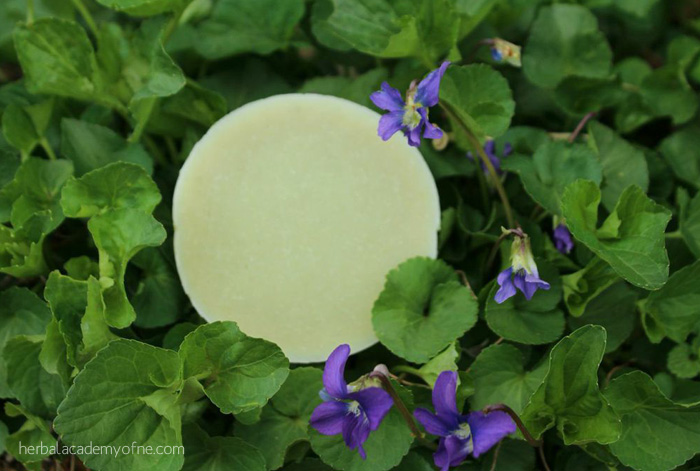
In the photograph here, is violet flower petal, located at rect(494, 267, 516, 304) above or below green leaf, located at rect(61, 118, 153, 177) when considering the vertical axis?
above

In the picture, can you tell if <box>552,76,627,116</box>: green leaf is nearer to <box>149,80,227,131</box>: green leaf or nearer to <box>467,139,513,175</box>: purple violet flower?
<box>467,139,513,175</box>: purple violet flower

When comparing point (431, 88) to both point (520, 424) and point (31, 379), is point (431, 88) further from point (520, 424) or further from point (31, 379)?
point (31, 379)

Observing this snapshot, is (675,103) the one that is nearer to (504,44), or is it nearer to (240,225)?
(504,44)

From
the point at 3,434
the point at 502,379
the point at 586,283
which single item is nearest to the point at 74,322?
the point at 3,434

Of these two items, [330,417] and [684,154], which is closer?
[330,417]

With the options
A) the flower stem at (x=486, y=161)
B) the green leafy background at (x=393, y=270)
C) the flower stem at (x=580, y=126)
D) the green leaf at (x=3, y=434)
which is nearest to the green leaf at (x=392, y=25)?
the green leafy background at (x=393, y=270)

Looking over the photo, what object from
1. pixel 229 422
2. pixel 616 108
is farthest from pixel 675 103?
pixel 229 422

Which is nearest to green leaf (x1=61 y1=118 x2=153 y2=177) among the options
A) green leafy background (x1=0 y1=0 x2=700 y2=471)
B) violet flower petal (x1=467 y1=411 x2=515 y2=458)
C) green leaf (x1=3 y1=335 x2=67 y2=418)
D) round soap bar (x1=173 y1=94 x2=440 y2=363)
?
green leafy background (x1=0 y1=0 x2=700 y2=471)
